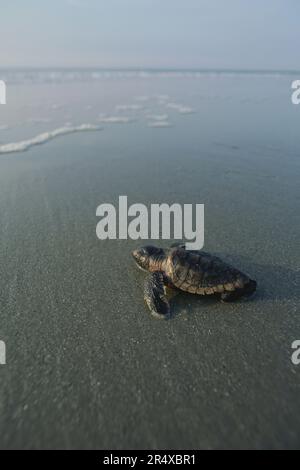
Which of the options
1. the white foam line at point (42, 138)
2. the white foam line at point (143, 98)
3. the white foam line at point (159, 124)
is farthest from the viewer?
the white foam line at point (143, 98)

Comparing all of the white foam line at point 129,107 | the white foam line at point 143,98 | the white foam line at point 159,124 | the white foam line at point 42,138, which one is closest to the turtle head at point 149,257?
the white foam line at point 42,138

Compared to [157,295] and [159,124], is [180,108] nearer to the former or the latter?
[159,124]

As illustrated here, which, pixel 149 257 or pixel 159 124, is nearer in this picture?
pixel 149 257

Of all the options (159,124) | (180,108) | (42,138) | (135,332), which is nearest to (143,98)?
(180,108)

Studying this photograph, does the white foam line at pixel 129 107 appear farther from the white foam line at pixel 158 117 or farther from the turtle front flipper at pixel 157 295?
the turtle front flipper at pixel 157 295

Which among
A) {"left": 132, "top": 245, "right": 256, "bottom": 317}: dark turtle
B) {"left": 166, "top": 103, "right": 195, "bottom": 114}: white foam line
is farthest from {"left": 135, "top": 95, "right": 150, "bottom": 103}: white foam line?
{"left": 132, "top": 245, "right": 256, "bottom": 317}: dark turtle

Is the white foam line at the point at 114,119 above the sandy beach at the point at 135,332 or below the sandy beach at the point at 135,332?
above
